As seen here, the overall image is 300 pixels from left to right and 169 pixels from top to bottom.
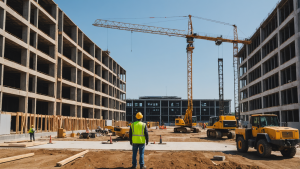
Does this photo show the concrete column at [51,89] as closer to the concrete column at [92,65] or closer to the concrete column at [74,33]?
the concrete column at [74,33]

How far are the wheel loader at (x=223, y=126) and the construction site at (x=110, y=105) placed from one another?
12 centimetres

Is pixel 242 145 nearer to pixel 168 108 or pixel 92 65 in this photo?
pixel 92 65

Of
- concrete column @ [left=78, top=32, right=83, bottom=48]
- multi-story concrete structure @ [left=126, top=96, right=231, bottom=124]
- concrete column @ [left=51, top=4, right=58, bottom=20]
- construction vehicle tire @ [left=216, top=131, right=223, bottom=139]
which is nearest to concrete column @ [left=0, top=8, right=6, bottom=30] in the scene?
concrete column @ [left=51, top=4, right=58, bottom=20]

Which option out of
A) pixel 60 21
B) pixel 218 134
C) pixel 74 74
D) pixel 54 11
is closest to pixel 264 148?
pixel 218 134

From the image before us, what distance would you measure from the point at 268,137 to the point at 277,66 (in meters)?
36.8

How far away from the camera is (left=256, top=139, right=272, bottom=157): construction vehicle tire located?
14.2 m

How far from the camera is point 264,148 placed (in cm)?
1434

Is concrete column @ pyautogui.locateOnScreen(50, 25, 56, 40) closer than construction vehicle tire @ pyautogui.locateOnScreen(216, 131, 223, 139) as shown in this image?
No

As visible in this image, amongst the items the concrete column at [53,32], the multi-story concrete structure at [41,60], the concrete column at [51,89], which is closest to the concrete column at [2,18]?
the multi-story concrete structure at [41,60]

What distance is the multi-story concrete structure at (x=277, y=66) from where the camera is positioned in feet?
127

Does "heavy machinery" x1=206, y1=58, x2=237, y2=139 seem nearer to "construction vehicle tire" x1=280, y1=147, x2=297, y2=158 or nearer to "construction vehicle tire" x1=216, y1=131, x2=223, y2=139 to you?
"construction vehicle tire" x1=216, y1=131, x2=223, y2=139

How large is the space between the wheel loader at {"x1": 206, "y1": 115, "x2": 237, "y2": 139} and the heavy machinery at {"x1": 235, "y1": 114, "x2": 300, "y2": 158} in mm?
12526

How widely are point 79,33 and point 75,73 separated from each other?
30.2 feet

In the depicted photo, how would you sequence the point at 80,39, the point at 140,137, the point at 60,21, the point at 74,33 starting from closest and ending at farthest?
the point at 140,137 < the point at 60,21 < the point at 74,33 < the point at 80,39
